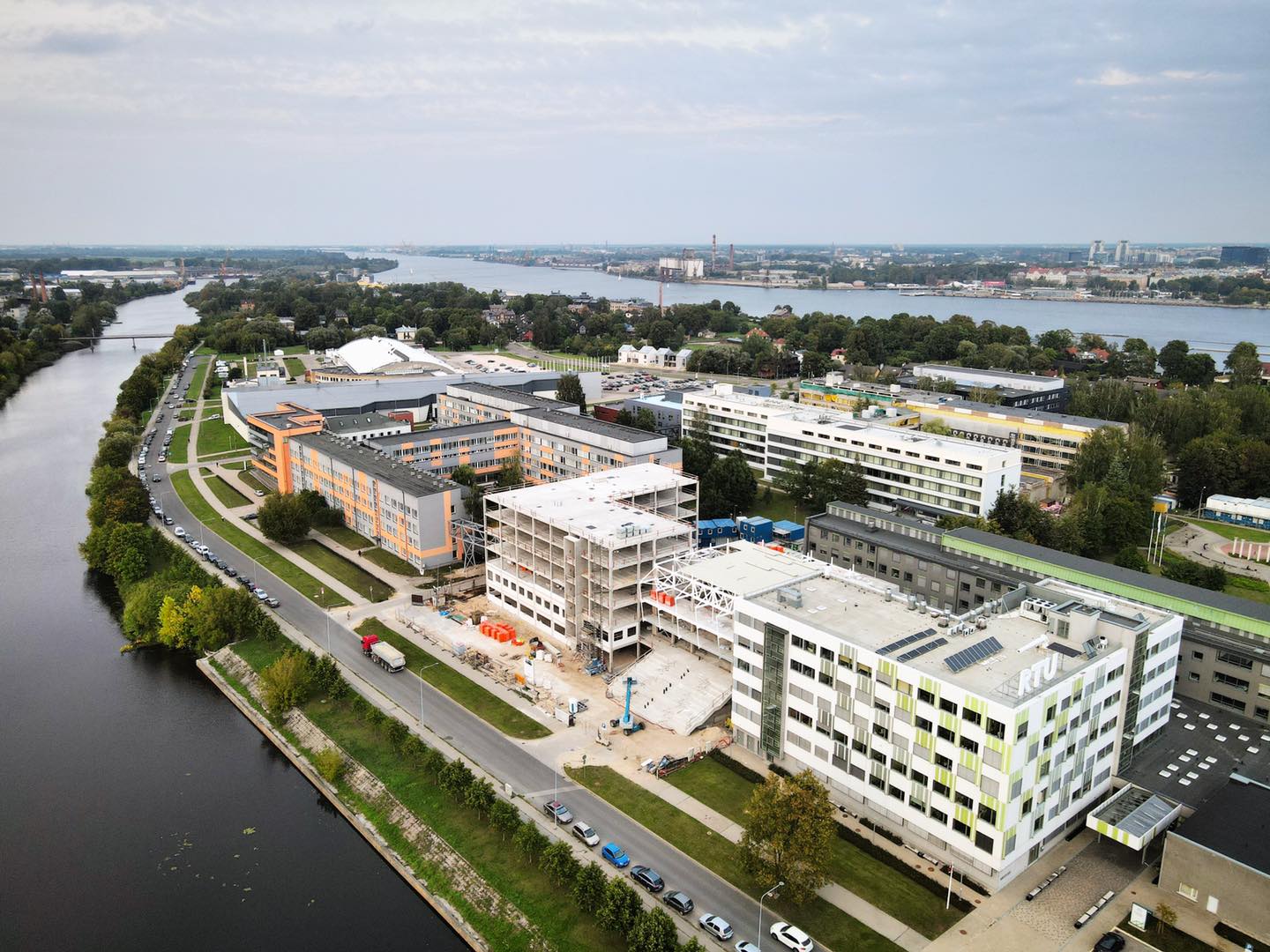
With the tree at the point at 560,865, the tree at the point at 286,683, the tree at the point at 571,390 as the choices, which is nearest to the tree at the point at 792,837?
the tree at the point at 560,865

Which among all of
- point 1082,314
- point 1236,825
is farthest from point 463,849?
point 1082,314

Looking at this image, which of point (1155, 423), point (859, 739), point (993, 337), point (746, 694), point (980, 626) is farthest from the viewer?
Result: point (993, 337)

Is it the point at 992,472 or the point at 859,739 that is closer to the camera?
the point at 859,739

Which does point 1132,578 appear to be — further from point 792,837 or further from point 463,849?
point 463,849

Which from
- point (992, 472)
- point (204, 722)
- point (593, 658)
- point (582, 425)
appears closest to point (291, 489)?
point (582, 425)

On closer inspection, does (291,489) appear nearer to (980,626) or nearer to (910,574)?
(910,574)

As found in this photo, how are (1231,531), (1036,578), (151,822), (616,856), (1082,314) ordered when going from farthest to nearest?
(1082,314) < (1231,531) < (1036,578) < (151,822) < (616,856)

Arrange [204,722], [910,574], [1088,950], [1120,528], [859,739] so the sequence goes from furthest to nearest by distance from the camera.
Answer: [1120,528], [910,574], [204,722], [859,739], [1088,950]
